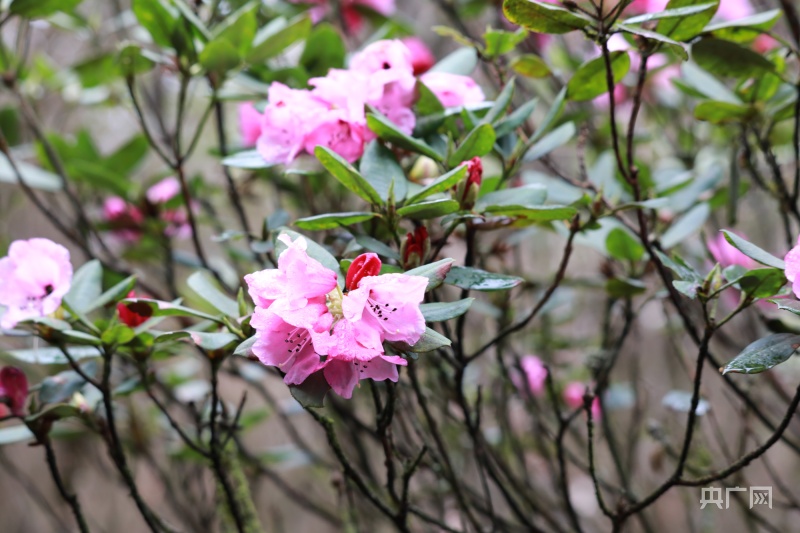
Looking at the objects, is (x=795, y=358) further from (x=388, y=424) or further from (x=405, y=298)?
(x=405, y=298)

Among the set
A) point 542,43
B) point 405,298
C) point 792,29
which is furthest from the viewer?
point 542,43

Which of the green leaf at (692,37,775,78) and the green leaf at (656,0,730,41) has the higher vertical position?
the green leaf at (692,37,775,78)

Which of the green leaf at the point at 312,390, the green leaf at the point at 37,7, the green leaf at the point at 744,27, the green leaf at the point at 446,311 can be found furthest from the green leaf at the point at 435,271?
the green leaf at the point at 37,7

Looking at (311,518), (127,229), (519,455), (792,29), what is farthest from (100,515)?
(792,29)

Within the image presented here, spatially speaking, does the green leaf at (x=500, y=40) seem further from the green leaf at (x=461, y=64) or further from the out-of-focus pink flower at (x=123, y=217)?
the out-of-focus pink flower at (x=123, y=217)

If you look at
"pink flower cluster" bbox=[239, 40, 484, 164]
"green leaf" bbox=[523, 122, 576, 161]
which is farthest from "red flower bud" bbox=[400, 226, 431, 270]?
"green leaf" bbox=[523, 122, 576, 161]

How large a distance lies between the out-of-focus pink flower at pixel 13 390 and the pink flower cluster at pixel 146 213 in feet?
1.99

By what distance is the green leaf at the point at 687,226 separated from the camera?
3.36 feet

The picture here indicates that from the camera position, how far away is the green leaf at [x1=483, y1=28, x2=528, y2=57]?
0.93 m

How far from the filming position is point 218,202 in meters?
2.52

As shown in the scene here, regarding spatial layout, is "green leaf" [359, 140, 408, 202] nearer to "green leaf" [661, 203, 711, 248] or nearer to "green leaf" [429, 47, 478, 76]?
"green leaf" [429, 47, 478, 76]

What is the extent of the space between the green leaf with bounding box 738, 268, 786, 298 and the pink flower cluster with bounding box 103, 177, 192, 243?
1.06 meters

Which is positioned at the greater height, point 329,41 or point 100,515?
point 329,41

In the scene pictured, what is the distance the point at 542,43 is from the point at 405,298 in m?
1.44
